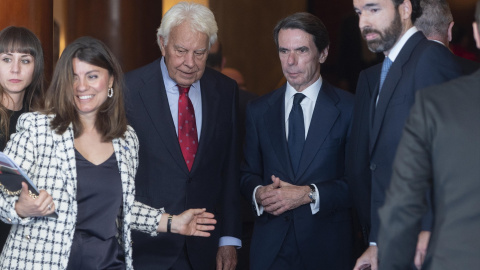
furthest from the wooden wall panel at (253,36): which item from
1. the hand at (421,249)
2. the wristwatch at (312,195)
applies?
the hand at (421,249)

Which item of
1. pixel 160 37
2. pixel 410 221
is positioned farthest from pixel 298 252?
pixel 410 221

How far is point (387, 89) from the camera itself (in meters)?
2.80

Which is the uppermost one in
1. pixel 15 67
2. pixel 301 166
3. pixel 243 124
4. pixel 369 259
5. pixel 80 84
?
pixel 15 67

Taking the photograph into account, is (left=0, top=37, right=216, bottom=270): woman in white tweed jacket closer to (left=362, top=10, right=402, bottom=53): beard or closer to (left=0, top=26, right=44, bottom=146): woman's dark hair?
(left=0, top=26, right=44, bottom=146): woman's dark hair

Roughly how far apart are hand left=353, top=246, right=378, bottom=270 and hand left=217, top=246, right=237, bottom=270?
101 cm

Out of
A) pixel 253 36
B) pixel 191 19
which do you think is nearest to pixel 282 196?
pixel 191 19

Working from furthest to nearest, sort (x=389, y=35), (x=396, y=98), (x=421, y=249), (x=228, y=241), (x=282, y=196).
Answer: (x=228, y=241) → (x=282, y=196) → (x=389, y=35) → (x=396, y=98) → (x=421, y=249)

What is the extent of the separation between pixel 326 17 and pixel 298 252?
4.82m

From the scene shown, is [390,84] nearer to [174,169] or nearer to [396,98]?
[396,98]

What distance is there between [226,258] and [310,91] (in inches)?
37.1

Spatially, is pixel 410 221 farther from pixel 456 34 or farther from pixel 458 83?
pixel 456 34

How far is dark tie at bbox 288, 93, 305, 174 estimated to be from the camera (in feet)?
12.0

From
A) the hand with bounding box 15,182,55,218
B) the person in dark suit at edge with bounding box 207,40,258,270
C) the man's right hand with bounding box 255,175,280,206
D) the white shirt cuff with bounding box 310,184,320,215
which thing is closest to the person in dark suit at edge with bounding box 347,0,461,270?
the white shirt cuff with bounding box 310,184,320,215

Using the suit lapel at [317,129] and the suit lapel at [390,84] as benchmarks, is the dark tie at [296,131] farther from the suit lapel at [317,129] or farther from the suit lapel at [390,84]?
the suit lapel at [390,84]
